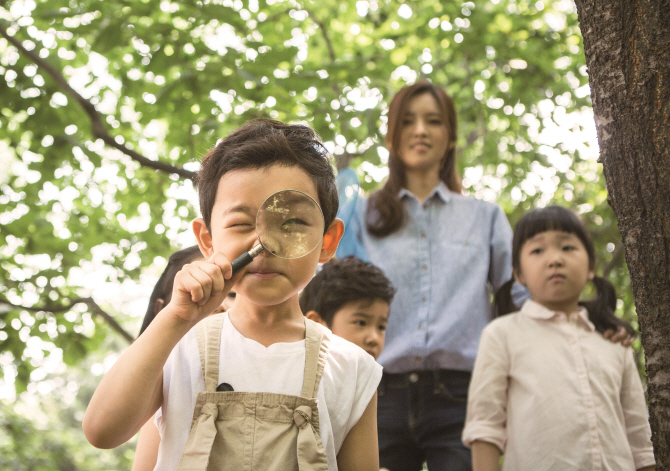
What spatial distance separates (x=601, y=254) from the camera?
560 centimetres

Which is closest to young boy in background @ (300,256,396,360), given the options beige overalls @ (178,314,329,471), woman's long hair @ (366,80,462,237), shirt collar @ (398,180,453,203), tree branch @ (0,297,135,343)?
woman's long hair @ (366,80,462,237)

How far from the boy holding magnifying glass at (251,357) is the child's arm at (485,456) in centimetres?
104

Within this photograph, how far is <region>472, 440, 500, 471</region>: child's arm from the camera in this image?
2.59 metres

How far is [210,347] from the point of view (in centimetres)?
170

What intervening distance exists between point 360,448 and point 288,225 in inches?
27.4

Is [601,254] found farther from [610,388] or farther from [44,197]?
[44,197]

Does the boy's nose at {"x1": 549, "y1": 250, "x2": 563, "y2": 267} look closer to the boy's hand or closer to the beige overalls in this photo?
the beige overalls

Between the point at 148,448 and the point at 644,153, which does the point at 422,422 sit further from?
the point at 644,153

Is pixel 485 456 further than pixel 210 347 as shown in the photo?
Yes

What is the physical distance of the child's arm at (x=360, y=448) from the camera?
1.72 metres

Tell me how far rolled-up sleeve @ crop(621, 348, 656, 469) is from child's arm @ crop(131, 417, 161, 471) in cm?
201

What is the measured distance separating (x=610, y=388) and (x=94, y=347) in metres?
4.53

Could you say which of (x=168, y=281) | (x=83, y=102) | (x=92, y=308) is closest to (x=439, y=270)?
(x=168, y=281)

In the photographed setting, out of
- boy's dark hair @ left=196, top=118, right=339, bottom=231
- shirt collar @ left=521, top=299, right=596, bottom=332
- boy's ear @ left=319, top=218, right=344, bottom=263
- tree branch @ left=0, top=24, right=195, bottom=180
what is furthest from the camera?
tree branch @ left=0, top=24, right=195, bottom=180
